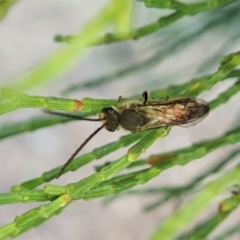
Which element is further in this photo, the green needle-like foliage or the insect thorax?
the insect thorax

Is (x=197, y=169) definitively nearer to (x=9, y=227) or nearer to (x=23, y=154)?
(x=23, y=154)

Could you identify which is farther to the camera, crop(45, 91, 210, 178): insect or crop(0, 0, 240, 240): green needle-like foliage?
crop(45, 91, 210, 178): insect

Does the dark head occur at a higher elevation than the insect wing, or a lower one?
higher

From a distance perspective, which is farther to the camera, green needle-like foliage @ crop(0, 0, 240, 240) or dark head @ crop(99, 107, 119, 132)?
dark head @ crop(99, 107, 119, 132)

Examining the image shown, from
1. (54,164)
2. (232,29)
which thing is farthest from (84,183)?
(54,164)
